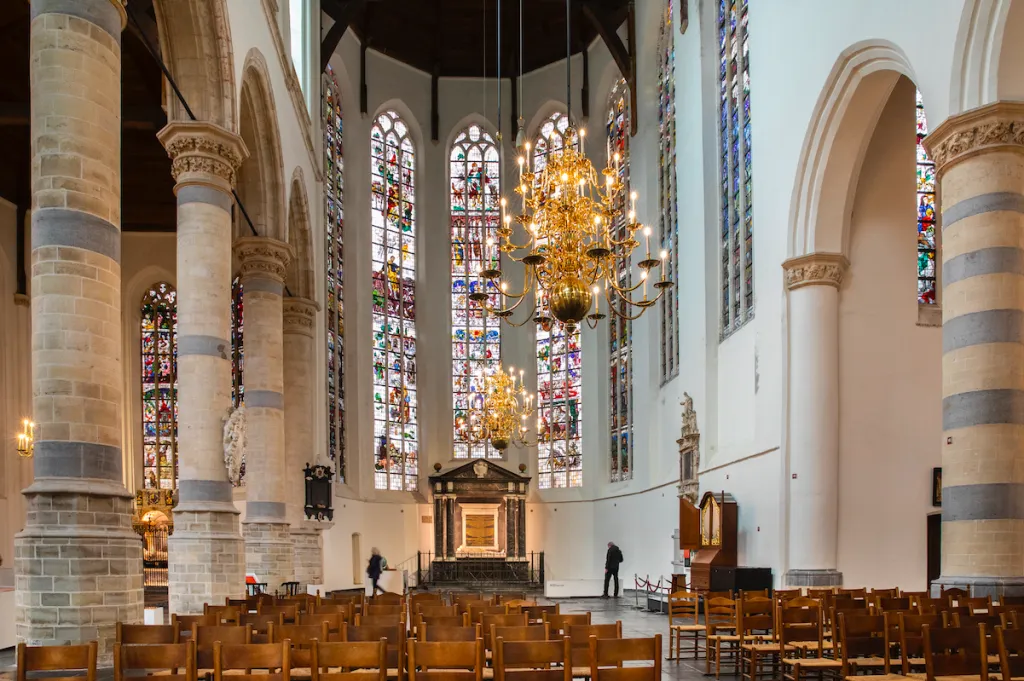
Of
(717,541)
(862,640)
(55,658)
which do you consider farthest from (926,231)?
(55,658)

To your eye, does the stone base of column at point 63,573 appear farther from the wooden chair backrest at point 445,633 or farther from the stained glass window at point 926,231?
the stained glass window at point 926,231

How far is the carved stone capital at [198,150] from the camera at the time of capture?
1384 centimetres

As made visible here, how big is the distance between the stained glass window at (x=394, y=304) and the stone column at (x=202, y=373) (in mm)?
17700

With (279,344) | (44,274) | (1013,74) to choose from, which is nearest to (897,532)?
(1013,74)

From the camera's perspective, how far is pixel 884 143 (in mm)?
16672

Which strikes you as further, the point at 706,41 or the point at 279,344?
the point at 706,41

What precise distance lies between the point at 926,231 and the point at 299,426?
12.8 m

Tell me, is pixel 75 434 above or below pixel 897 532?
above

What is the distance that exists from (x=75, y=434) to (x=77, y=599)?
1.44m

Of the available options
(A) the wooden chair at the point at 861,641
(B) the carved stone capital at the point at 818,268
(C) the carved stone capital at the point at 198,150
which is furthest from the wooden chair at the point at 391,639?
(B) the carved stone capital at the point at 818,268

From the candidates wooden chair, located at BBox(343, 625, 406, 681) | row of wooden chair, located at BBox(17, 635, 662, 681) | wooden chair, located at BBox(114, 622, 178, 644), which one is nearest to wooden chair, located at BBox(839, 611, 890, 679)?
row of wooden chair, located at BBox(17, 635, 662, 681)

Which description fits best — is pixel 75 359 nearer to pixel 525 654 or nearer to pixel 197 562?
pixel 197 562

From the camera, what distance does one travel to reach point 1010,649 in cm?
687

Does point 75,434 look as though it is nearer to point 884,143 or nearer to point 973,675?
point 973,675
